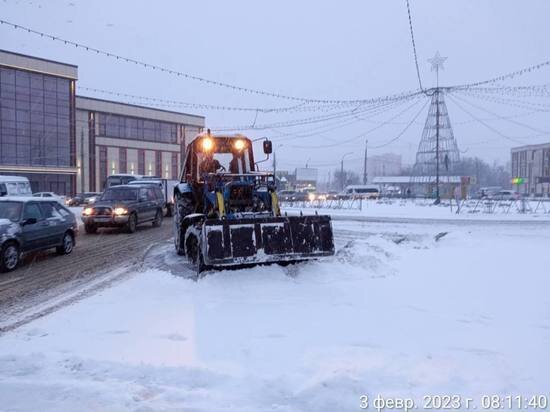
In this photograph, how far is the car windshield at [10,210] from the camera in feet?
35.9

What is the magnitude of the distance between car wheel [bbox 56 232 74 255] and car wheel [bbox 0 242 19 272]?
2.07 metres

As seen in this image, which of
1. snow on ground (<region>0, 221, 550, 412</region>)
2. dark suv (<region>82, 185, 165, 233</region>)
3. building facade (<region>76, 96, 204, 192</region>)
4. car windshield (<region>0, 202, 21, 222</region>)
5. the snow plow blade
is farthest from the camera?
building facade (<region>76, 96, 204, 192</region>)

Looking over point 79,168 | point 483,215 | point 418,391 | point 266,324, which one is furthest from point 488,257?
point 79,168

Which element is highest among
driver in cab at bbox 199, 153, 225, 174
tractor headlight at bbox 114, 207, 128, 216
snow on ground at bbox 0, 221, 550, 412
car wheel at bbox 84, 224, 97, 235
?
driver in cab at bbox 199, 153, 225, 174

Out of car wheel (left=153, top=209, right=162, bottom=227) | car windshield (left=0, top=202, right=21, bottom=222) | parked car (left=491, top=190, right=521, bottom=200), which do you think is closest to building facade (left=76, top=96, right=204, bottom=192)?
parked car (left=491, top=190, right=521, bottom=200)

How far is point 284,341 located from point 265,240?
323 centimetres

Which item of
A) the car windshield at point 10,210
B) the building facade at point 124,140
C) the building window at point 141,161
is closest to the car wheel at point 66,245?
the car windshield at point 10,210

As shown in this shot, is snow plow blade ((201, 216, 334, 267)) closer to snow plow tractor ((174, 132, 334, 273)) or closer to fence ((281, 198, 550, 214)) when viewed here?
snow plow tractor ((174, 132, 334, 273))

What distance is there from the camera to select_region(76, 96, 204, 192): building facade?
67.7 metres

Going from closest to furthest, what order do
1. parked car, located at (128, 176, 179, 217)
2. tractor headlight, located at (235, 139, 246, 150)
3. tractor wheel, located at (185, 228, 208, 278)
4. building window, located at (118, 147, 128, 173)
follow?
tractor wheel, located at (185, 228, 208, 278) < tractor headlight, located at (235, 139, 246, 150) < parked car, located at (128, 176, 179, 217) < building window, located at (118, 147, 128, 173)

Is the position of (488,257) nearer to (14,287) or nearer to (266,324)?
(266,324)

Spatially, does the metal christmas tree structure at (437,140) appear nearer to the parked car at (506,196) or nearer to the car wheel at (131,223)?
the parked car at (506,196)

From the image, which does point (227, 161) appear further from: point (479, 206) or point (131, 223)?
point (479, 206)

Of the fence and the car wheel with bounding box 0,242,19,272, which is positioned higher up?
the fence
